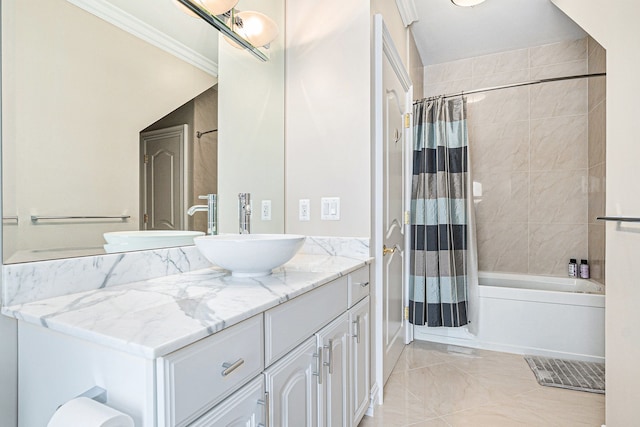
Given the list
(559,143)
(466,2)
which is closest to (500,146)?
(559,143)

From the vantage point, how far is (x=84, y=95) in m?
0.98

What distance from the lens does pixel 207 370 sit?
0.67m

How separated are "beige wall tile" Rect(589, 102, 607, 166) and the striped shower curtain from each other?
40.5 inches

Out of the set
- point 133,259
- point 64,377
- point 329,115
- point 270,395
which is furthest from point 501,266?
point 64,377

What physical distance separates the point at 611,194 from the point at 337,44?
56.7 inches

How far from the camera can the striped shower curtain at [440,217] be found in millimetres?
2459

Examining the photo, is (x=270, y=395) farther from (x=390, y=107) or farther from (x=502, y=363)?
(x=502, y=363)

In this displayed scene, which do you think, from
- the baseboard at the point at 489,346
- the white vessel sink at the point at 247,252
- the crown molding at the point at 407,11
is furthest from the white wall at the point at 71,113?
the baseboard at the point at 489,346

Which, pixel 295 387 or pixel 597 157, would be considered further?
pixel 597 157

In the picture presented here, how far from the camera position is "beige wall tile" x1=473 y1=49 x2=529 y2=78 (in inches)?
122

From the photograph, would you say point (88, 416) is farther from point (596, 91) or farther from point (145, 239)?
point (596, 91)

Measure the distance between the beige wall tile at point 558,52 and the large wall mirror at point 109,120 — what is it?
2712 millimetres

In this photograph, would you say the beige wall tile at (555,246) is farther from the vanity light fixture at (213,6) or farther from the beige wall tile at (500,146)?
the vanity light fixture at (213,6)

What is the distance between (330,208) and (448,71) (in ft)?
8.05
